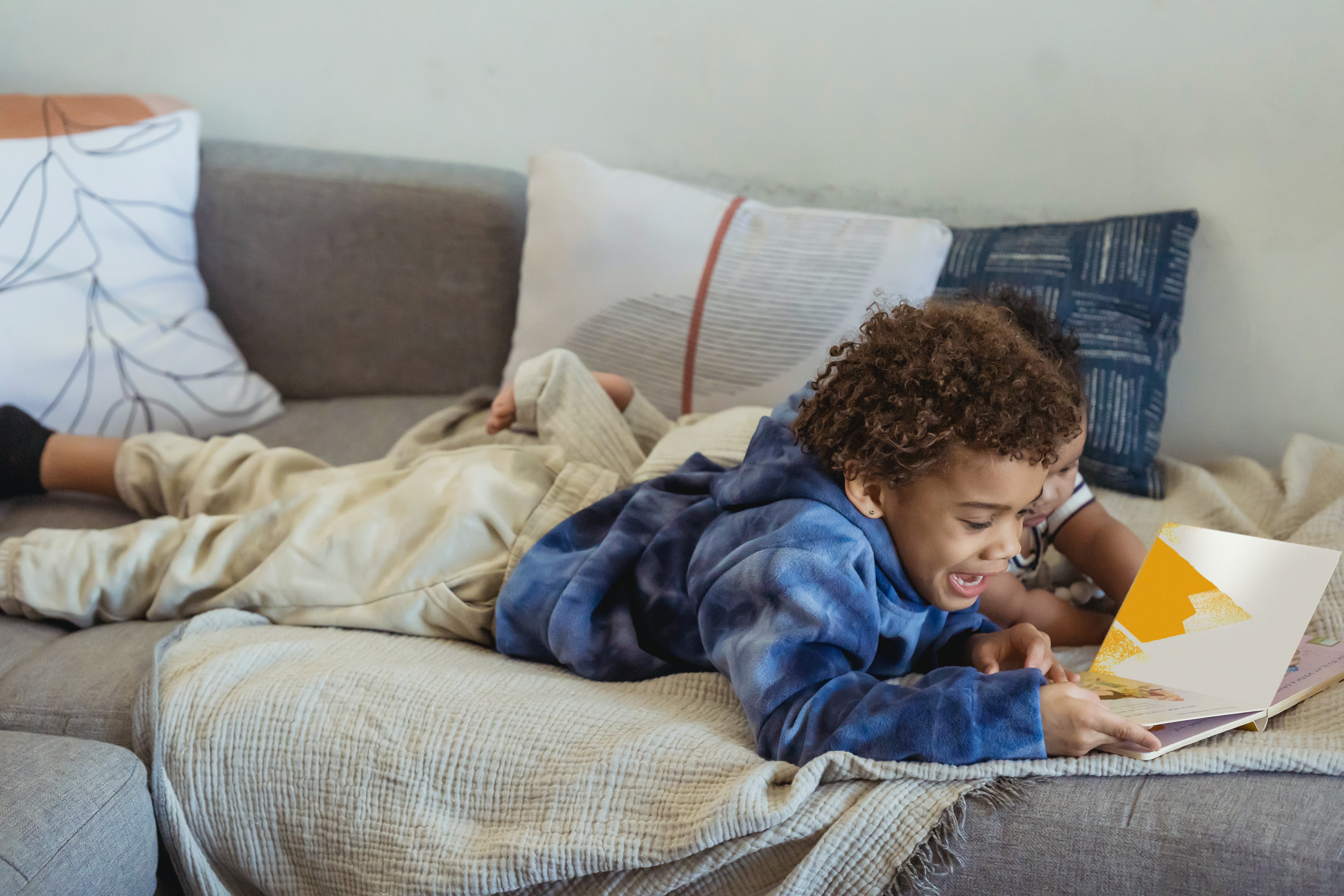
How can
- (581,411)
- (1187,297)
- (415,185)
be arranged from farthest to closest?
(415,185) < (1187,297) < (581,411)

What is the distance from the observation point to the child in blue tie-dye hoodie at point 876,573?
2.69 feet

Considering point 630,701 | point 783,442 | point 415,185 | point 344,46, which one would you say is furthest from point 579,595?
point 344,46

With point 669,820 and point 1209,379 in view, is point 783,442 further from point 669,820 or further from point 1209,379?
point 1209,379

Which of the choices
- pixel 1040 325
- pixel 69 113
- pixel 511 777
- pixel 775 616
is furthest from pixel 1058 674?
pixel 69 113

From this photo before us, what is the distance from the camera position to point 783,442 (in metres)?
1.02

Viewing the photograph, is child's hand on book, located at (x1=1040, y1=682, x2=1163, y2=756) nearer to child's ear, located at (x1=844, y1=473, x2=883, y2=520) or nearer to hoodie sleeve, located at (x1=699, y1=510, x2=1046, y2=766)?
hoodie sleeve, located at (x1=699, y1=510, x2=1046, y2=766)

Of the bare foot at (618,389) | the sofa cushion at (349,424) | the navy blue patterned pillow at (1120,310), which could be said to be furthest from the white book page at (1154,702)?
the sofa cushion at (349,424)

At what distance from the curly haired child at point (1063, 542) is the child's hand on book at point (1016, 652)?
10cm

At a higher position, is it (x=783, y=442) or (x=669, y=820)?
(x=783, y=442)

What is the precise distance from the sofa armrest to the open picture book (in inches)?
43.1

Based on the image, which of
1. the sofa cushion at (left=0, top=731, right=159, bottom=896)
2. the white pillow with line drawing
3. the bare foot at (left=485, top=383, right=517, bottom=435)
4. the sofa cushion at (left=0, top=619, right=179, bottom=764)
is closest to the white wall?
the white pillow with line drawing

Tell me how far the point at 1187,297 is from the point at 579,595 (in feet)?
3.37

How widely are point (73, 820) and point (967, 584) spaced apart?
31.3 inches

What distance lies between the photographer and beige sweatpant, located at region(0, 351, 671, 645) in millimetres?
1153
